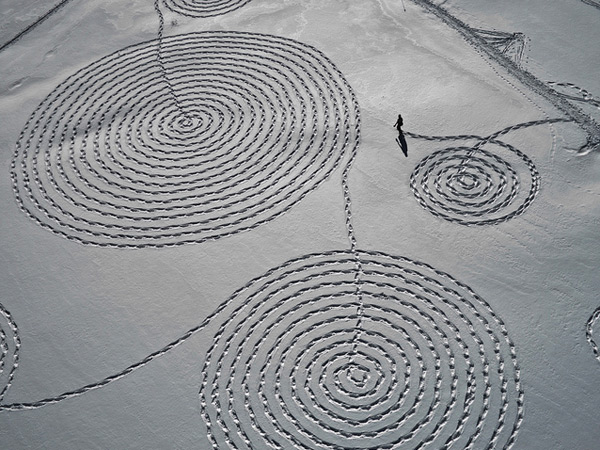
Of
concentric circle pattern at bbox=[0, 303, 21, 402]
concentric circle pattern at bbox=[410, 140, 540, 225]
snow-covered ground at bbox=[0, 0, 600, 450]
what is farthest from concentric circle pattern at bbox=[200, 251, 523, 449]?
concentric circle pattern at bbox=[0, 303, 21, 402]

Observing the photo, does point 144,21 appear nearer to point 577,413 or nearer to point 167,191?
point 167,191

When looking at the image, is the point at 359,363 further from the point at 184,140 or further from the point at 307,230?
the point at 184,140

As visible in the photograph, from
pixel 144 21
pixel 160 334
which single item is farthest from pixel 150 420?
pixel 144 21

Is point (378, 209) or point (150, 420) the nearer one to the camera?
point (150, 420)

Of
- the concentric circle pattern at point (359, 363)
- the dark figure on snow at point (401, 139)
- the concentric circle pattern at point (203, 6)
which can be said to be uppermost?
the concentric circle pattern at point (203, 6)

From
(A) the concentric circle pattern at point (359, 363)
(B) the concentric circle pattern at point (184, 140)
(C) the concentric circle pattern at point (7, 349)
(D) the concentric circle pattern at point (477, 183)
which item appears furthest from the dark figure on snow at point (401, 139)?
(C) the concentric circle pattern at point (7, 349)

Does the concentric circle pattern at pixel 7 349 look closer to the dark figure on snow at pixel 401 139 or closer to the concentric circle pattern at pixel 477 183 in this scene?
the concentric circle pattern at pixel 477 183

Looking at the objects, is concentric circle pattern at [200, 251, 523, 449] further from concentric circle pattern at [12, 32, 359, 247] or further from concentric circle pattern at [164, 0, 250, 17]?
concentric circle pattern at [164, 0, 250, 17]
